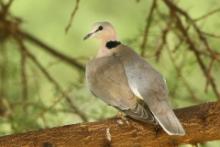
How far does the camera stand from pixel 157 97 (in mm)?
2963

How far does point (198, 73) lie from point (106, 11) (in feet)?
3.39

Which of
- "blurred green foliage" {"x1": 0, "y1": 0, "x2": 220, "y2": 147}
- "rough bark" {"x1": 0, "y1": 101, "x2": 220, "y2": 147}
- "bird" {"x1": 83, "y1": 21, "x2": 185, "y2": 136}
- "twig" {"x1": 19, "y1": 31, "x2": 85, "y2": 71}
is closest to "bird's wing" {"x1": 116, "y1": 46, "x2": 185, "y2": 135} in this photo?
"bird" {"x1": 83, "y1": 21, "x2": 185, "y2": 136}

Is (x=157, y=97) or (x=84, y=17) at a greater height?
(x=84, y=17)

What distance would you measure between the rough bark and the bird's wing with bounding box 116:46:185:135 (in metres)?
0.10

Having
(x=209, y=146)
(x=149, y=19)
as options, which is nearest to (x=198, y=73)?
(x=209, y=146)

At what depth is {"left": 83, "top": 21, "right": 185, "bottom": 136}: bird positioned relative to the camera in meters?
2.89

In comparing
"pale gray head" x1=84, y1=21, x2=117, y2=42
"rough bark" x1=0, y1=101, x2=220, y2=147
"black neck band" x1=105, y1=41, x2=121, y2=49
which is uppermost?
"pale gray head" x1=84, y1=21, x2=117, y2=42

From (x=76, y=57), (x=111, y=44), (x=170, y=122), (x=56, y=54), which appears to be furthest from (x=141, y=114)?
(x=76, y=57)

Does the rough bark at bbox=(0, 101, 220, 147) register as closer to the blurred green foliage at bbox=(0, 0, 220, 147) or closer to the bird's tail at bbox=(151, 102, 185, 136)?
the bird's tail at bbox=(151, 102, 185, 136)

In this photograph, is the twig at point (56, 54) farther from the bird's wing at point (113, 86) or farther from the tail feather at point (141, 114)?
the tail feather at point (141, 114)

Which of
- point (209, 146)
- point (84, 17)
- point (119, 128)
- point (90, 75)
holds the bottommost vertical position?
point (209, 146)

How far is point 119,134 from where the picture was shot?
9.88ft

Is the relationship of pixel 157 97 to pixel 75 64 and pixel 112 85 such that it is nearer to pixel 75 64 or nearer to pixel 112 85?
pixel 112 85

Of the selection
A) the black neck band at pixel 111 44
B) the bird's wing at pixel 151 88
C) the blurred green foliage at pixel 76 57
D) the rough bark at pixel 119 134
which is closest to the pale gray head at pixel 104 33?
the black neck band at pixel 111 44
